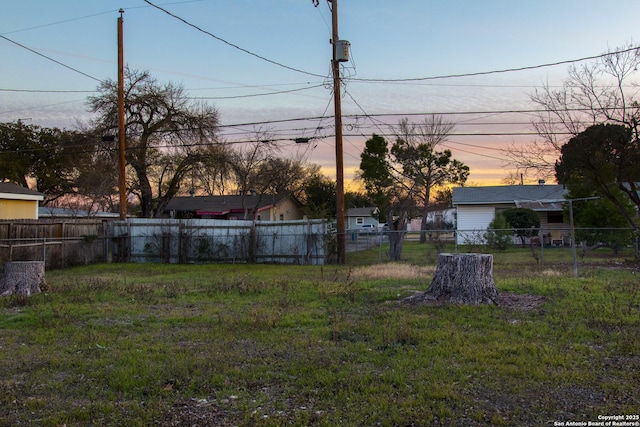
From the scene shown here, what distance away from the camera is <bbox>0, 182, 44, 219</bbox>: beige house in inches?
737

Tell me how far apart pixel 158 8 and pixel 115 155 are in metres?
16.5

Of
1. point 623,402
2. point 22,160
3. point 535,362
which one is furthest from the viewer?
point 22,160

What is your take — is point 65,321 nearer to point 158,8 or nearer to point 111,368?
point 111,368

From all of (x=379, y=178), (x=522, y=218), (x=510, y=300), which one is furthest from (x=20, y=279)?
(x=522, y=218)

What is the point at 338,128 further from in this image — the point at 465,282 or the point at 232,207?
the point at 232,207

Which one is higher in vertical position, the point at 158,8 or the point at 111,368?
the point at 158,8

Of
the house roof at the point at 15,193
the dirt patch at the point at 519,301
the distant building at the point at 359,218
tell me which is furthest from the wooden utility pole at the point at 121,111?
the distant building at the point at 359,218

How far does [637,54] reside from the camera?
47.5ft

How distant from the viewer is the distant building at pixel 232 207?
38469 millimetres

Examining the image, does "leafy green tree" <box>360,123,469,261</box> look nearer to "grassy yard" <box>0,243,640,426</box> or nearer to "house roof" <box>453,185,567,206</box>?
"house roof" <box>453,185,567,206</box>

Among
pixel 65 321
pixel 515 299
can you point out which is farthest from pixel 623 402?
pixel 65 321

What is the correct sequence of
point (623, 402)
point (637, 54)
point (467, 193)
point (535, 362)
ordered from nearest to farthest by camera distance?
point (623, 402) < point (535, 362) < point (637, 54) < point (467, 193)

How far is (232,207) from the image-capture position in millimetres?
38875

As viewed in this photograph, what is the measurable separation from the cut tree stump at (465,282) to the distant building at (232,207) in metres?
29.8
